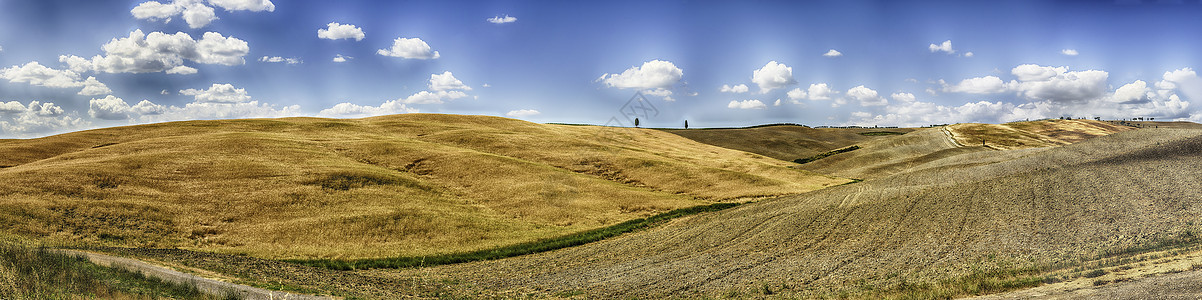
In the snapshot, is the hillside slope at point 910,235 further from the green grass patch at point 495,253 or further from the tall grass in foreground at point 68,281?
the tall grass in foreground at point 68,281

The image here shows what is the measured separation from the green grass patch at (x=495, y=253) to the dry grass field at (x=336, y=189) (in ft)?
3.52

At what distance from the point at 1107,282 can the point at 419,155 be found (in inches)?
1980

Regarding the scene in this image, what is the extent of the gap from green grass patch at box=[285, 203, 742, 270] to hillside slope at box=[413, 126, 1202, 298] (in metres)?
1.45

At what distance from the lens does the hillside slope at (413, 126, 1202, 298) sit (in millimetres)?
18094

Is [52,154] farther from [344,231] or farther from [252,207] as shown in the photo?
[344,231]

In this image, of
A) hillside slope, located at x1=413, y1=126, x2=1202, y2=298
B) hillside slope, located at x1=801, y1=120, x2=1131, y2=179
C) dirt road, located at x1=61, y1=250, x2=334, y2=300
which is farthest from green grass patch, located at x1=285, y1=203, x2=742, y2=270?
hillside slope, located at x1=801, y1=120, x2=1131, y2=179

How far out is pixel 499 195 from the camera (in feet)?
145

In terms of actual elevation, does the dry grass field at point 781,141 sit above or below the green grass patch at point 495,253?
above

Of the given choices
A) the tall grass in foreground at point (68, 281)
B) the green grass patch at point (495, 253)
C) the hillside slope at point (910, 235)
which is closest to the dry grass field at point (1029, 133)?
the hillside slope at point (910, 235)

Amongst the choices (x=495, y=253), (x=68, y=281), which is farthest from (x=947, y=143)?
(x=68, y=281)

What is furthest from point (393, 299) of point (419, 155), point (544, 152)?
point (544, 152)

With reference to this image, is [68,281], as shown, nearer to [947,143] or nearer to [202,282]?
[202,282]

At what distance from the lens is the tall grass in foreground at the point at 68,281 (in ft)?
42.3

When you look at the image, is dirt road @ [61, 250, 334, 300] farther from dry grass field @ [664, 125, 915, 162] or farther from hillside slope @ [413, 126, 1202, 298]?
dry grass field @ [664, 125, 915, 162]
